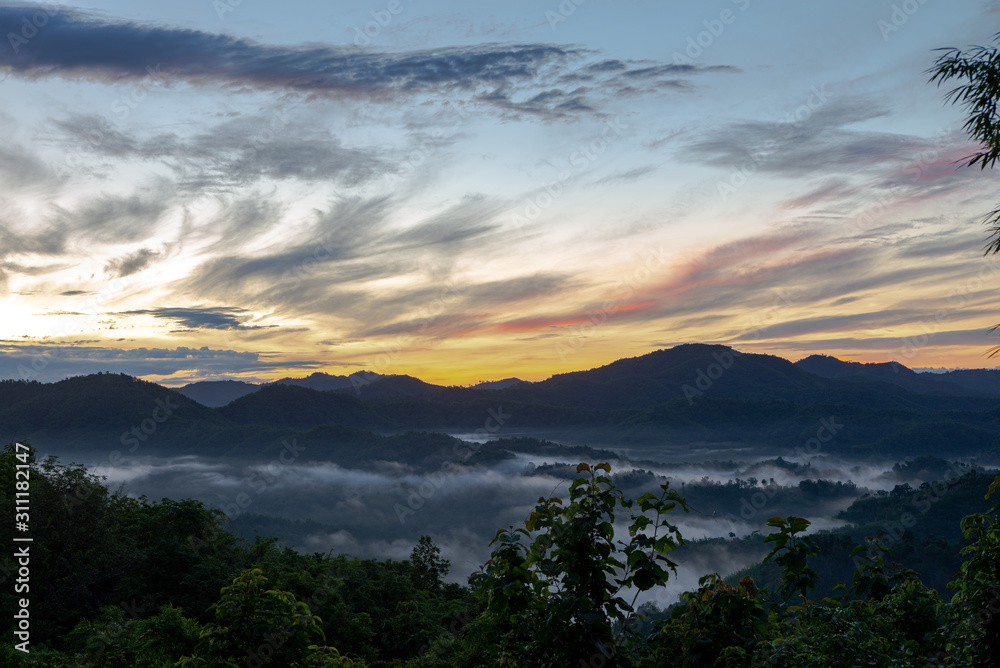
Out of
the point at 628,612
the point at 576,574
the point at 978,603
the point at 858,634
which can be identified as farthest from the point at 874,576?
the point at 576,574

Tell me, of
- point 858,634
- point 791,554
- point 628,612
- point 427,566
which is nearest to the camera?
point 628,612

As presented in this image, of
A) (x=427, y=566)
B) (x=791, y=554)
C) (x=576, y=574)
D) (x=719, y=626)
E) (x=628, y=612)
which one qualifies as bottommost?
(x=427, y=566)

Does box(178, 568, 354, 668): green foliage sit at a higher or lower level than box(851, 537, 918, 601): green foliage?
higher

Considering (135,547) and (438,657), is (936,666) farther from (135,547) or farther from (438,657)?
(135,547)

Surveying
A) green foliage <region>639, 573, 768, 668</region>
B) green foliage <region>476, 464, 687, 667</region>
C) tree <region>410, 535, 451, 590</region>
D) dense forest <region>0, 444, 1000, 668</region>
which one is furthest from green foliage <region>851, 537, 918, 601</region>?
tree <region>410, 535, 451, 590</region>

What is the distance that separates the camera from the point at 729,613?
693 cm

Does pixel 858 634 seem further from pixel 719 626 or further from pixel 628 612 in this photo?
pixel 628 612

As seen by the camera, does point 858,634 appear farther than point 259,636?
No

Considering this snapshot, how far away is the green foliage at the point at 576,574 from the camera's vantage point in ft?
18.0

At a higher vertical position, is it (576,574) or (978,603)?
(576,574)

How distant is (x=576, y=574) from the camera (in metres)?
5.61

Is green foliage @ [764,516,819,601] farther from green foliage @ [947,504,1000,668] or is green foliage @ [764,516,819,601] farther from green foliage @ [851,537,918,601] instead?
green foliage @ [851,537,918,601]

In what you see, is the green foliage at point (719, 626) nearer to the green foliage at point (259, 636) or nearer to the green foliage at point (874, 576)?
the green foliage at point (259, 636)

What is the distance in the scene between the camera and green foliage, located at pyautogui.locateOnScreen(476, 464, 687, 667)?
5480 mm
